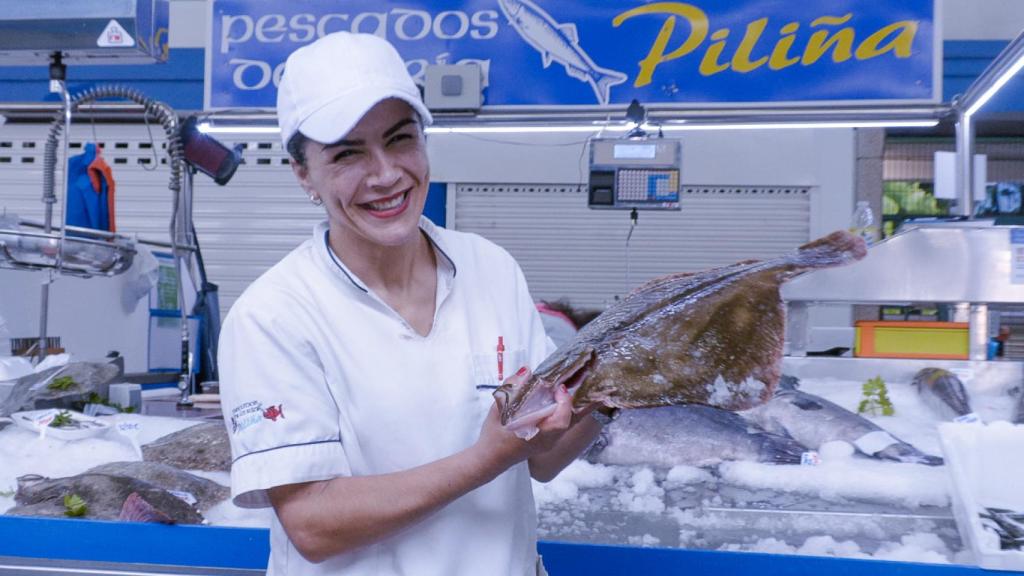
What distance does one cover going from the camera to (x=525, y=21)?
505 centimetres

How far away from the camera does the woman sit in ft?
4.27

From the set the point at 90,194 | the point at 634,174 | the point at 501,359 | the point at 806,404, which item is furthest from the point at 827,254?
the point at 90,194

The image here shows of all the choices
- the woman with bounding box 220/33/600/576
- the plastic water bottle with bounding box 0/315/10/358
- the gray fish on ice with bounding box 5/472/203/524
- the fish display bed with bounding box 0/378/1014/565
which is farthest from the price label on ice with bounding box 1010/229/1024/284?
the plastic water bottle with bounding box 0/315/10/358

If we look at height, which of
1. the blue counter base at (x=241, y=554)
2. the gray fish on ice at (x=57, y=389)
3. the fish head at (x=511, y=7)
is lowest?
the blue counter base at (x=241, y=554)

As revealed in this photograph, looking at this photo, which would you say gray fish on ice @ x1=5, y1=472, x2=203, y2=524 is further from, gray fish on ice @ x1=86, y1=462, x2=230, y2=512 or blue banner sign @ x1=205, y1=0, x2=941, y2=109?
blue banner sign @ x1=205, y1=0, x2=941, y2=109

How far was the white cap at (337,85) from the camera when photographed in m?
1.34

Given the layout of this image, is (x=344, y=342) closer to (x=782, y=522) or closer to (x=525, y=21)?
(x=782, y=522)

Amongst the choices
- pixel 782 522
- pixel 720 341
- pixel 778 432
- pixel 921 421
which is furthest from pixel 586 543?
pixel 921 421

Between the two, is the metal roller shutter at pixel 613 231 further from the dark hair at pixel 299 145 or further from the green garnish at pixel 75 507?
the dark hair at pixel 299 145

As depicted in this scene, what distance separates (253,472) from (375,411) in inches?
7.9

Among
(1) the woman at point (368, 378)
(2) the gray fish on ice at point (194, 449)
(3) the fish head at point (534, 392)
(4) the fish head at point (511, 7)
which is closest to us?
(3) the fish head at point (534, 392)

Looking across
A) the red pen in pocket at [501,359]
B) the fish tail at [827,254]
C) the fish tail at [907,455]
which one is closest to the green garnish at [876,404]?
the fish tail at [907,455]

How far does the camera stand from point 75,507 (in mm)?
2168

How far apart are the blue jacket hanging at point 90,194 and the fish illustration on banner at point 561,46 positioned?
255cm
